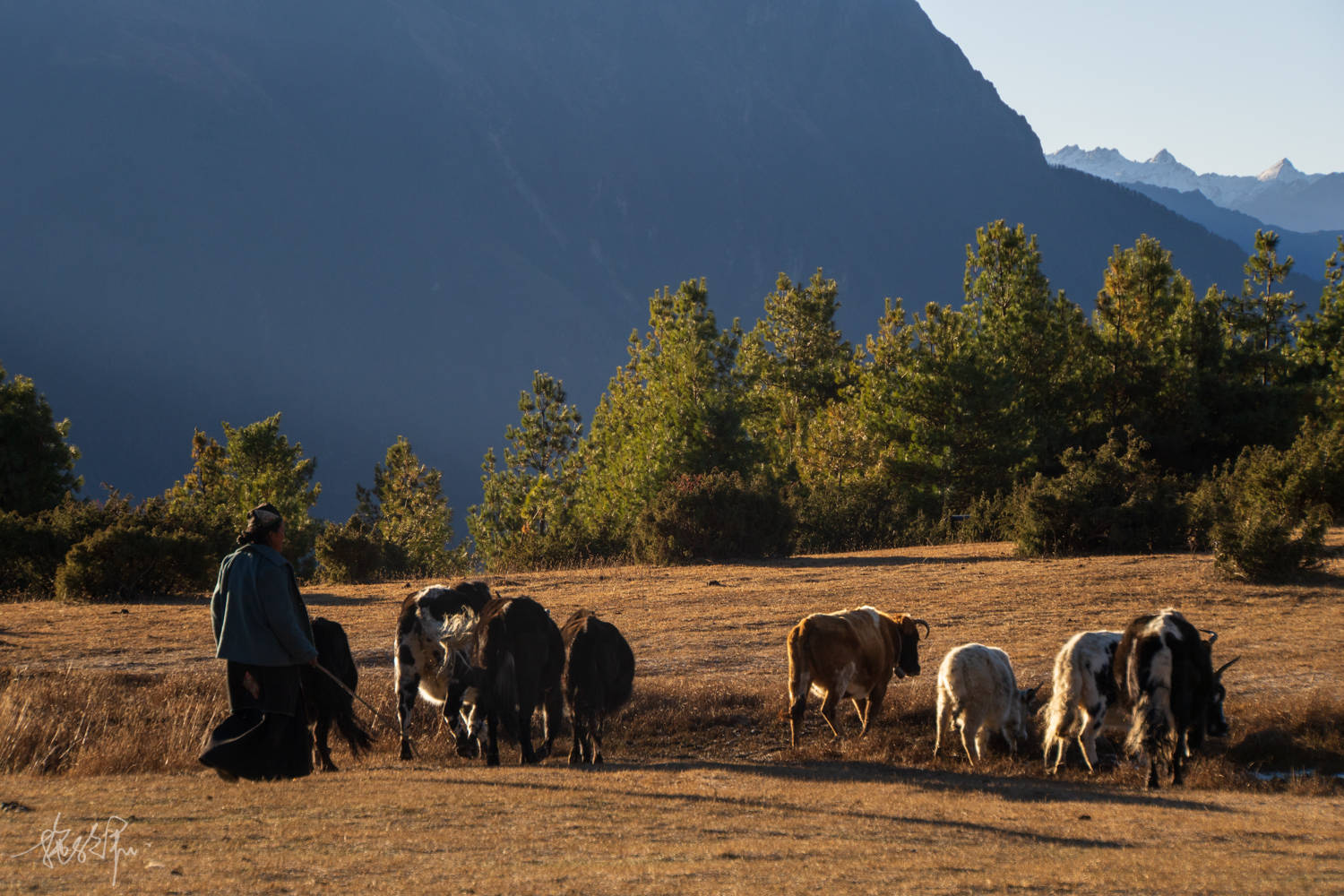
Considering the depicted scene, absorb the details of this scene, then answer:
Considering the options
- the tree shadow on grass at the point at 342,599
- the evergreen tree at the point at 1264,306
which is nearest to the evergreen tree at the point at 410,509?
the tree shadow on grass at the point at 342,599

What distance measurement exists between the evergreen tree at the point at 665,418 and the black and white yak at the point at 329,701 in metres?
22.8

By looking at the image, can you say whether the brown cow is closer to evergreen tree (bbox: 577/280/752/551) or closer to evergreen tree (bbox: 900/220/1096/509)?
evergreen tree (bbox: 577/280/752/551)

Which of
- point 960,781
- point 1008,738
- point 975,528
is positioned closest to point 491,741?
point 960,781

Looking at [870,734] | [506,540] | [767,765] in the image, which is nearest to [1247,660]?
[870,734]

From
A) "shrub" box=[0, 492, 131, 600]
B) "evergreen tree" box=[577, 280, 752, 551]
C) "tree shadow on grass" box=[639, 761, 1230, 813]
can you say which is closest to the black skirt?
"tree shadow on grass" box=[639, 761, 1230, 813]

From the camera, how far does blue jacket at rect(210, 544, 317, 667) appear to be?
6.94m

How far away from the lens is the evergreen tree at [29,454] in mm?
35062

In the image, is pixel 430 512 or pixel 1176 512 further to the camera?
pixel 430 512

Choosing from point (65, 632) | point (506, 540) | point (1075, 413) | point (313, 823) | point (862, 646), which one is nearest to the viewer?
point (313, 823)

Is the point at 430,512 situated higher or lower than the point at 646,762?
higher

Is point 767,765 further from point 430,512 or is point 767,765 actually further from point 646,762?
point 430,512

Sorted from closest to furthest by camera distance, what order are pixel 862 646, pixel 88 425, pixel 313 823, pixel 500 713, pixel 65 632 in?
pixel 313 823 → pixel 500 713 → pixel 862 646 → pixel 65 632 → pixel 88 425

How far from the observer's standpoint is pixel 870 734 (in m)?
11.1

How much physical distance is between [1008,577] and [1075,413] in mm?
22568
